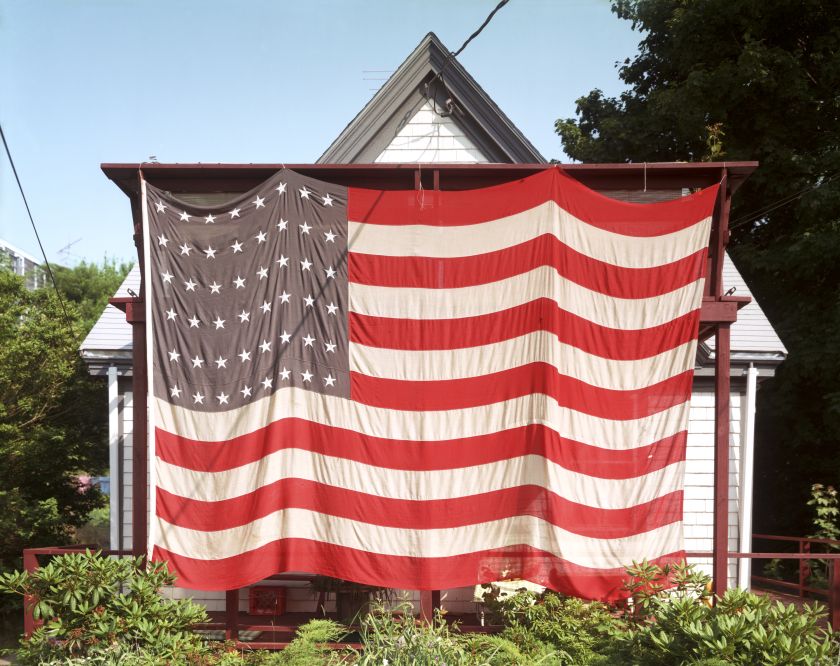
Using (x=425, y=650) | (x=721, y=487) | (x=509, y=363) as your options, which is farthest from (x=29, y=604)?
(x=721, y=487)

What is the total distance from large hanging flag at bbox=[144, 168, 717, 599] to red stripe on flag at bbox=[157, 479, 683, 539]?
0.8 inches

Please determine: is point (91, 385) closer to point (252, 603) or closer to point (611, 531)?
point (252, 603)

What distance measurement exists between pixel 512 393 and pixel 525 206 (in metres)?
2.03

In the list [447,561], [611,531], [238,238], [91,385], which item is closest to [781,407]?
[611,531]

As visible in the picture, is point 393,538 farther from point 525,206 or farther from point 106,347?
point 106,347

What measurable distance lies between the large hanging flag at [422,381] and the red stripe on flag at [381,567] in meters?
0.02

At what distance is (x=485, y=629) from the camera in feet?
25.4

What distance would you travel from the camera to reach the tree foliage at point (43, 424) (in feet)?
51.3

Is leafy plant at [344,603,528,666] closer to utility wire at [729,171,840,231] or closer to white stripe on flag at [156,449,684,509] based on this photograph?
white stripe on flag at [156,449,684,509]

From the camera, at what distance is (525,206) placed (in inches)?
295

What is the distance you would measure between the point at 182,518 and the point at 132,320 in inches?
86.9

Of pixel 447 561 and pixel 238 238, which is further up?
pixel 238 238

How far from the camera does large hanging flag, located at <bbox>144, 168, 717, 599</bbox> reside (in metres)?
7.19

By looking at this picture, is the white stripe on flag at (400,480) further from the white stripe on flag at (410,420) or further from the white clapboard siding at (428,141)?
the white clapboard siding at (428,141)
